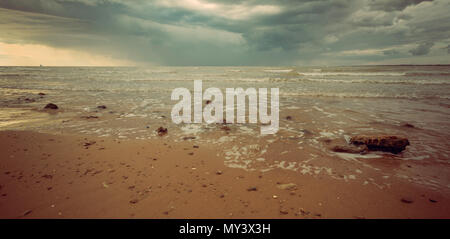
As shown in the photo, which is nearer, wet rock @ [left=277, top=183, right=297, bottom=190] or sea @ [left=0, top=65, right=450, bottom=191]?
wet rock @ [left=277, top=183, right=297, bottom=190]

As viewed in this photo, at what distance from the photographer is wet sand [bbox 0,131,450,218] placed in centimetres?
272

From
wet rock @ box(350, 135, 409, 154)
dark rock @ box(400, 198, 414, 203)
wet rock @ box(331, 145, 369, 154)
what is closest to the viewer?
dark rock @ box(400, 198, 414, 203)

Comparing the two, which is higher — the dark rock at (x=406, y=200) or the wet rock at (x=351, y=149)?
the wet rock at (x=351, y=149)

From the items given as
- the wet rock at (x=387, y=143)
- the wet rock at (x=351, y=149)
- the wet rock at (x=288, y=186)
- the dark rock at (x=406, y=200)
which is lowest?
the dark rock at (x=406, y=200)

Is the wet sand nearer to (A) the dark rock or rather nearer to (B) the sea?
(A) the dark rock

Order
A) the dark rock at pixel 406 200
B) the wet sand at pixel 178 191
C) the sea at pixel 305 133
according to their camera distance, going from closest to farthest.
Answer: the wet sand at pixel 178 191 → the dark rock at pixel 406 200 → the sea at pixel 305 133

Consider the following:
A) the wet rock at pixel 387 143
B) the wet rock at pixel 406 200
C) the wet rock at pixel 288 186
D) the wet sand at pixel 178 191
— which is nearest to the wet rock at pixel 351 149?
the wet rock at pixel 387 143

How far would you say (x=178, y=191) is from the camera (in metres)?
3.18

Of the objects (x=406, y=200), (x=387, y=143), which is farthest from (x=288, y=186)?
(x=387, y=143)

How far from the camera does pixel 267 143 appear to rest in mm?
5305

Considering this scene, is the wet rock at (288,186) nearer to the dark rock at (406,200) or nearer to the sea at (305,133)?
the sea at (305,133)

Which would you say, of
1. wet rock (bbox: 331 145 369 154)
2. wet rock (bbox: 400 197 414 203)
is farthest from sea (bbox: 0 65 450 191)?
wet rock (bbox: 400 197 414 203)

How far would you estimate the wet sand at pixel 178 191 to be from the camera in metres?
2.72
